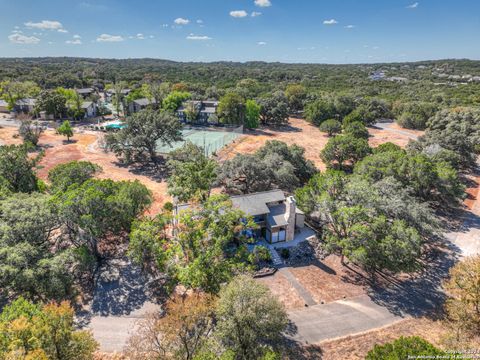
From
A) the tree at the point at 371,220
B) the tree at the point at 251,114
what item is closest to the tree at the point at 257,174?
the tree at the point at 371,220

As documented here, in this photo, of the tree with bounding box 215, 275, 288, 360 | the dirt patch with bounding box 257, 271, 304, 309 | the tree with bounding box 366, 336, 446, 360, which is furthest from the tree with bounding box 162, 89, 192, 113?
the tree with bounding box 366, 336, 446, 360

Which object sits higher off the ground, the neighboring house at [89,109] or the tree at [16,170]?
the neighboring house at [89,109]

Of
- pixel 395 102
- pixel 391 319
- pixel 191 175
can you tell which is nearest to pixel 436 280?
pixel 391 319

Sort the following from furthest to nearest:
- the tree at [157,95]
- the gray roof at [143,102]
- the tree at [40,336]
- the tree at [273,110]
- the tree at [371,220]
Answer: the tree at [157,95], the gray roof at [143,102], the tree at [273,110], the tree at [371,220], the tree at [40,336]

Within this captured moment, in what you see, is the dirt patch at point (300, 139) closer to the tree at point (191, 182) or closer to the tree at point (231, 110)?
the tree at point (231, 110)

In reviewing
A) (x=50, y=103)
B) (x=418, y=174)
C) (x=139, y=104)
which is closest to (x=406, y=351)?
(x=418, y=174)

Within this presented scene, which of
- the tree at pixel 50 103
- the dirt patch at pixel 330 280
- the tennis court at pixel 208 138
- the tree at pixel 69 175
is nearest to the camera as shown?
the dirt patch at pixel 330 280

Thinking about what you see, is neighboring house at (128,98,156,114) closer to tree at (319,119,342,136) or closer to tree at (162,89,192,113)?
tree at (162,89,192,113)

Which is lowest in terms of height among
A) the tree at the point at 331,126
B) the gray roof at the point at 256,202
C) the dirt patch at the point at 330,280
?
the dirt patch at the point at 330,280

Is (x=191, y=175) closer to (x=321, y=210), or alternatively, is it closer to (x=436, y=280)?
(x=321, y=210)
